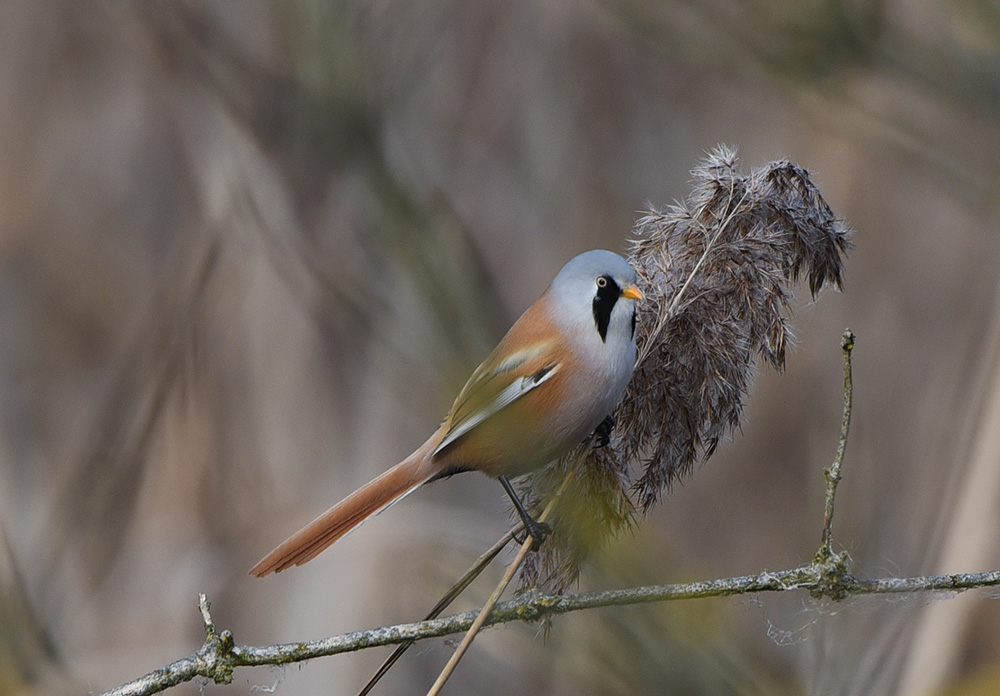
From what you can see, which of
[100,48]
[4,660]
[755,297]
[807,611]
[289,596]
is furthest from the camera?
[100,48]

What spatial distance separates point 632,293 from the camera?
1878mm

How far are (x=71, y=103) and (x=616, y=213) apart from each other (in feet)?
8.63

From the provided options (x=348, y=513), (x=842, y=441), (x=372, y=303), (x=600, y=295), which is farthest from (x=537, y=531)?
(x=372, y=303)

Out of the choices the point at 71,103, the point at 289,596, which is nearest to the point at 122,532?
the point at 289,596

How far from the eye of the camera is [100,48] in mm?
4527

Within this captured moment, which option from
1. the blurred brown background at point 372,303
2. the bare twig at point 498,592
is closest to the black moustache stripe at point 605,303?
the bare twig at point 498,592

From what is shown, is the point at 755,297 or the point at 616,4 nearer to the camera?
the point at 755,297

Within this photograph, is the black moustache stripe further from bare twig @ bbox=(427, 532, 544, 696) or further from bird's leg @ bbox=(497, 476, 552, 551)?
bare twig @ bbox=(427, 532, 544, 696)

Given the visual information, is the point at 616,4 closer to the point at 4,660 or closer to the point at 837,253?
the point at 837,253

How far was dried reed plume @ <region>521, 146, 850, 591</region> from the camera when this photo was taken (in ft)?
6.22

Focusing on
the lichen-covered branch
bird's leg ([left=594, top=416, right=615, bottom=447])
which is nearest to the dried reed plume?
bird's leg ([left=594, top=416, right=615, bottom=447])

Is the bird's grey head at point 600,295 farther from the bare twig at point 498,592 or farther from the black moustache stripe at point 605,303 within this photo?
the bare twig at point 498,592

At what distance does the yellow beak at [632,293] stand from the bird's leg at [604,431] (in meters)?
0.27

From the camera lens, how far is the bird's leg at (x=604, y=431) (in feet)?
6.60
